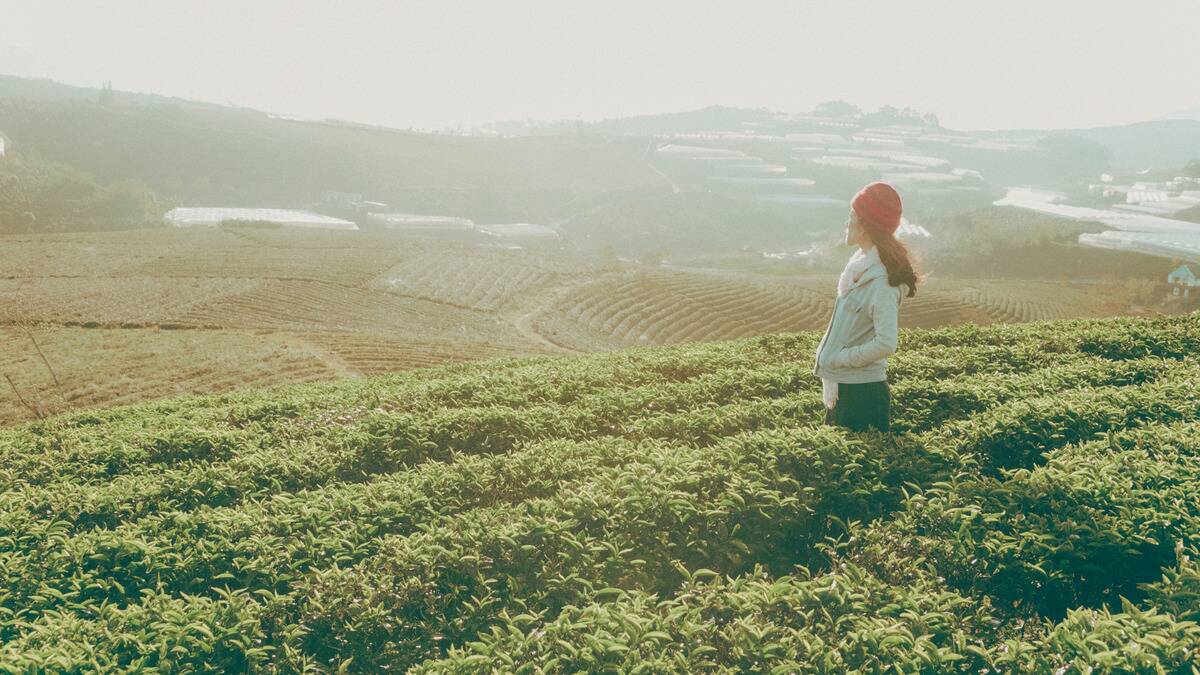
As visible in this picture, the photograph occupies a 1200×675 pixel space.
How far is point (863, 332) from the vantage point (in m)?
5.87

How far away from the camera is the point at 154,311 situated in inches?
1401

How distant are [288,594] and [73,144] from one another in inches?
6109

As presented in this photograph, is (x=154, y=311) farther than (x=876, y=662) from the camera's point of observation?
Yes

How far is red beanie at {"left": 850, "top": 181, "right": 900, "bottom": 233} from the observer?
222 inches

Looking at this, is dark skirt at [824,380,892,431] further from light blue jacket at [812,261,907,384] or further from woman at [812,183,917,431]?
light blue jacket at [812,261,907,384]

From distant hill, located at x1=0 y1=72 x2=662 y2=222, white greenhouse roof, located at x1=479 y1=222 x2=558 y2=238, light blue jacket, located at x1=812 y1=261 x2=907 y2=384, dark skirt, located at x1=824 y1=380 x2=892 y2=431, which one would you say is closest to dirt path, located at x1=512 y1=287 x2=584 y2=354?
dark skirt, located at x1=824 y1=380 x2=892 y2=431

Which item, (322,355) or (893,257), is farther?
(322,355)

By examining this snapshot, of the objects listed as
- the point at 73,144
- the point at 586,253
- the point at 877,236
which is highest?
the point at 73,144

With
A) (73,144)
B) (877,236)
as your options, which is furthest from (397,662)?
(73,144)

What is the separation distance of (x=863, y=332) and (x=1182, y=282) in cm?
4293

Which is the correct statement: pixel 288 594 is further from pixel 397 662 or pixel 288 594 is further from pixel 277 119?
pixel 277 119

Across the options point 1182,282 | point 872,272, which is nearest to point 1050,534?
point 872,272

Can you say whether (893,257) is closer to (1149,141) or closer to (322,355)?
(322,355)

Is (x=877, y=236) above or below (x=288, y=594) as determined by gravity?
above
